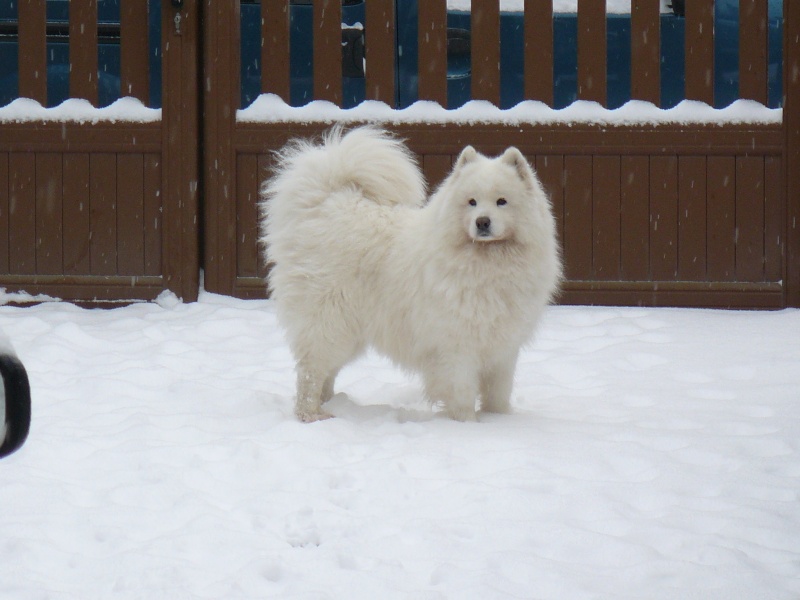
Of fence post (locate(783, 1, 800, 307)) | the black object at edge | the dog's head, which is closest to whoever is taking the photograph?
the black object at edge

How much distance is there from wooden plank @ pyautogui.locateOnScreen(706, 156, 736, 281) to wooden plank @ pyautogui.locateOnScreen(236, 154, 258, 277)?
3399 millimetres

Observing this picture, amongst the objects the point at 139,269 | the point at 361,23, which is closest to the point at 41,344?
the point at 139,269

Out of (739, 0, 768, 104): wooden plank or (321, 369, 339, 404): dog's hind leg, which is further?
(739, 0, 768, 104): wooden plank

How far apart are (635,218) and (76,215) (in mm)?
4232

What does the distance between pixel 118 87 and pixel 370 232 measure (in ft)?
11.2

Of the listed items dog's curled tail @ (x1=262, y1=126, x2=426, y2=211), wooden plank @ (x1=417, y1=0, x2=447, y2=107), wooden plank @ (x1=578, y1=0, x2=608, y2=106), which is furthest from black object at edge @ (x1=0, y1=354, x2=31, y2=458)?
wooden plank @ (x1=578, y1=0, x2=608, y2=106)

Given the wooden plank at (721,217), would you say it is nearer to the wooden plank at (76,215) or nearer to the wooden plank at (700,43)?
the wooden plank at (700,43)

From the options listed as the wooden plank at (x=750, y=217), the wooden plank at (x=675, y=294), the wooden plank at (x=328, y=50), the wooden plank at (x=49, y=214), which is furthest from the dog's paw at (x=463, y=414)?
the wooden plank at (x=49, y=214)

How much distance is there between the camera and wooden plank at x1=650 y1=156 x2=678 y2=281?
21.3 feet

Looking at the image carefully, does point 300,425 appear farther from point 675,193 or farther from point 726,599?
point 675,193

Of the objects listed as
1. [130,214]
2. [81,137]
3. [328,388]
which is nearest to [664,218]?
[328,388]

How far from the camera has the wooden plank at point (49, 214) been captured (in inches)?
261

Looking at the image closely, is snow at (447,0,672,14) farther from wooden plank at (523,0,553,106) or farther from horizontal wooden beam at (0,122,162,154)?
horizontal wooden beam at (0,122,162,154)

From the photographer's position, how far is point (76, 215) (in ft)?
21.8
